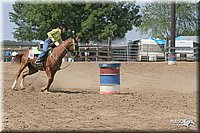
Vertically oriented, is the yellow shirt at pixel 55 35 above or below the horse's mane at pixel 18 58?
above

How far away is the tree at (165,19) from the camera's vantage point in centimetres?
6108

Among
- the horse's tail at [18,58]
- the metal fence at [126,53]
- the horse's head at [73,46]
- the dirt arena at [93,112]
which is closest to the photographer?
the dirt arena at [93,112]

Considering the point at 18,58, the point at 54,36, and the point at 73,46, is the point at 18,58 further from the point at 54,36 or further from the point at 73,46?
the point at 73,46

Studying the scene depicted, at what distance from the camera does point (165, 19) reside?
210 ft

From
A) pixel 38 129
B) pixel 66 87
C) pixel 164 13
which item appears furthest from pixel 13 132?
pixel 164 13

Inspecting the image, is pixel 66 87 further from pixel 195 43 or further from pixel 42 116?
pixel 195 43

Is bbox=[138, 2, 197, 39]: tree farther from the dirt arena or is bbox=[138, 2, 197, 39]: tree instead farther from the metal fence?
the dirt arena

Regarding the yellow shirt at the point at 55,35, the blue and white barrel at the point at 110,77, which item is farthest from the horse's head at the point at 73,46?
the blue and white barrel at the point at 110,77

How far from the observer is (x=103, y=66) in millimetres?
12328

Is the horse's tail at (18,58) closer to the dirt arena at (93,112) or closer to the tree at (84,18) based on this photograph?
the dirt arena at (93,112)

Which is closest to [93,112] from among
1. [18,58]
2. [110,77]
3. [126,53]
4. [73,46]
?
[110,77]

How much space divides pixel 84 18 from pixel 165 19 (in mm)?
22133

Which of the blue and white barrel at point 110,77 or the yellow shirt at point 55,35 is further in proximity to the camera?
the yellow shirt at point 55,35

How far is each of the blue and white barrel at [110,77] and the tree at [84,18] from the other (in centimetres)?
2885
